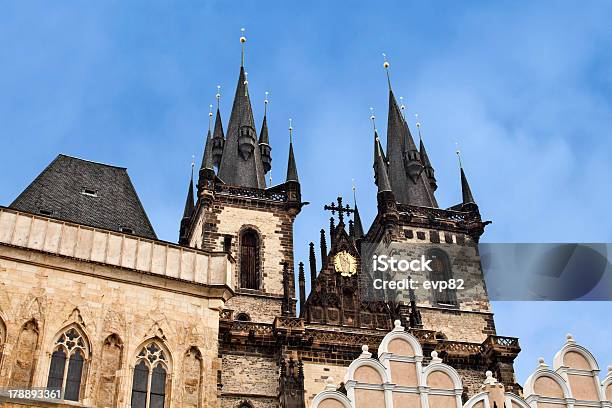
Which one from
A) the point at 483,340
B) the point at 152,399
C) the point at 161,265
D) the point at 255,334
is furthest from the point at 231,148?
the point at 152,399

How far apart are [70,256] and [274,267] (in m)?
17.3

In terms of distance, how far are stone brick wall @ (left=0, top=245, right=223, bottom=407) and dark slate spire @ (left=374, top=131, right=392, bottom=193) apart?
71.9ft

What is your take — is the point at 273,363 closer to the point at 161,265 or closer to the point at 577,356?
the point at 161,265

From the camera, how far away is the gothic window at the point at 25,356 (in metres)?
14.6

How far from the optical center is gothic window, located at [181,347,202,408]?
15.8 metres

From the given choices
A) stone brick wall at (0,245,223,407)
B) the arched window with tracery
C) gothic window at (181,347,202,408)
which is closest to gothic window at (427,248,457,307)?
stone brick wall at (0,245,223,407)

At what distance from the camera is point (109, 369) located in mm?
15453

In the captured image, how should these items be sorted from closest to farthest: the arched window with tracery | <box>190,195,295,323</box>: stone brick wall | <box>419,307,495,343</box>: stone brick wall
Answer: the arched window with tracery < <box>190,195,295,323</box>: stone brick wall < <box>419,307,495,343</box>: stone brick wall

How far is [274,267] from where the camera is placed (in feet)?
109

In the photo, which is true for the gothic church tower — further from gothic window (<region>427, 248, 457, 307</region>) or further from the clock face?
gothic window (<region>427, 248, 457, 307</region>)

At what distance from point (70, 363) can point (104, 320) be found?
46.1 inches

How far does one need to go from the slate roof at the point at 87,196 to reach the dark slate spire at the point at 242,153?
12298 mm

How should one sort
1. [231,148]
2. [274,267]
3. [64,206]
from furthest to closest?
[231,148] → [274,267] → [64,206]

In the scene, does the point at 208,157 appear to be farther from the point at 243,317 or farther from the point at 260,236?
the point at 243,317
